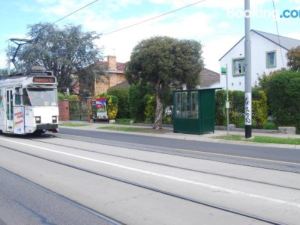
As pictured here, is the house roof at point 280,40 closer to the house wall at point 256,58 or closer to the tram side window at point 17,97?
the house wall at point 256,58

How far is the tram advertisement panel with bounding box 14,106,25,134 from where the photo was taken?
23422mm

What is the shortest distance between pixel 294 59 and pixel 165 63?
54.6 ft

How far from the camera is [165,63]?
25906mm

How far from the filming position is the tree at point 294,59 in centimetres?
3831

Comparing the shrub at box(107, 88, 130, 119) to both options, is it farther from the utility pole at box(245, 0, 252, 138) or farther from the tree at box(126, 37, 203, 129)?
the utility pole at box(245, 0, 252, 138)

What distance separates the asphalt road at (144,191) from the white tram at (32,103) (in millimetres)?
8085

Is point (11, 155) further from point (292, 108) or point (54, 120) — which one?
point (292, 108)

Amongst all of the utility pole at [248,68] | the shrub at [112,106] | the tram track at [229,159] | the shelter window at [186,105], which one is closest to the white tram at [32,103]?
the tram track at [229,159]

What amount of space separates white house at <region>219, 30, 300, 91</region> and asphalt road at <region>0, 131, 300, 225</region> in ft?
104

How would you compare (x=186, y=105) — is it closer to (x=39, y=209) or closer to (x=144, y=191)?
(x=144, y=191)

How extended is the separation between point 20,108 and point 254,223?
1830 centimetres

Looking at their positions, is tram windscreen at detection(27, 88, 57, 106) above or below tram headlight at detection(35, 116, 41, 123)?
above

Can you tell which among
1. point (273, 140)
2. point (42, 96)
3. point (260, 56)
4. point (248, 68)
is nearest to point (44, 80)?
point (42, 96)

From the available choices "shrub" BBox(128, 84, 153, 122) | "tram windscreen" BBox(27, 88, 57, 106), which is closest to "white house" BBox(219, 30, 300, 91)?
"shrub" BBox(128, 84, 153, 122)
